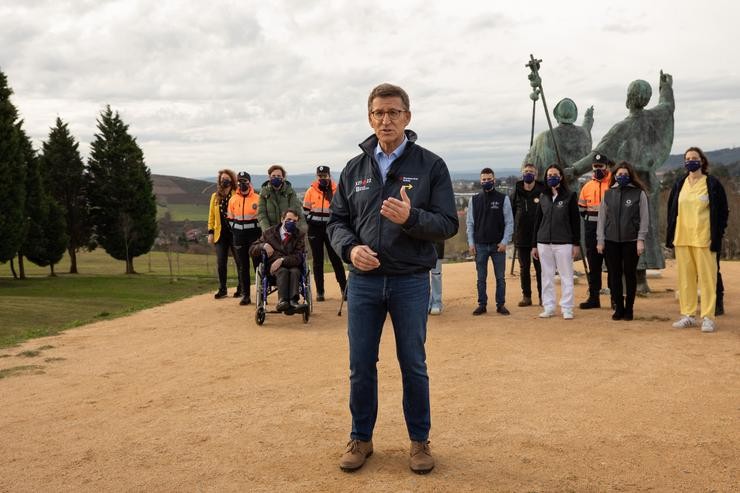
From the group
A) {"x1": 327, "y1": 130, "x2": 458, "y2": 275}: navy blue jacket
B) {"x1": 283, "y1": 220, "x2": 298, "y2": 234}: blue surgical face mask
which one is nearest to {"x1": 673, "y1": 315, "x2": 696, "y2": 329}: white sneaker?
{"x1": 283, "y1": 220, "x2": 298, "y2": 234}: blue surgical face mask

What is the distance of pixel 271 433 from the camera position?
533 cm

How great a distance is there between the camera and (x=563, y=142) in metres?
13.5

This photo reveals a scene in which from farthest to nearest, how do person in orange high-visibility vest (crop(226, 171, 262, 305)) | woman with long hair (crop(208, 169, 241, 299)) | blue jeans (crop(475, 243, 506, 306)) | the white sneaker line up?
woman with long hair (crop(208, 169, 241, 299)), person in orange high-visibility vest (crop(226, 171, 262, 305)), blue jeans (crop(475, 243, 506, 306)), the white sneaker

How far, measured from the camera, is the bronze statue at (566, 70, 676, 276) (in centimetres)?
1182

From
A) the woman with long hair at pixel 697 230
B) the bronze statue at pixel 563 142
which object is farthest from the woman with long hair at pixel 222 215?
the woman with long hair at pixel 697 230

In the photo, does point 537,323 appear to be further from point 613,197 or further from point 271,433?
point 271,433

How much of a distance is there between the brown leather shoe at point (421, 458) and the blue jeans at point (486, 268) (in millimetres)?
6165

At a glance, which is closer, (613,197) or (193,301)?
(613,197)

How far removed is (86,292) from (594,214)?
20470 mm

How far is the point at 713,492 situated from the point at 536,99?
11304 millimetres

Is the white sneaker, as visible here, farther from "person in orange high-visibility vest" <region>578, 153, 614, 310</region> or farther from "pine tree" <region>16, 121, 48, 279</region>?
"pine tree" <region>16, 121, 48, 279</region>

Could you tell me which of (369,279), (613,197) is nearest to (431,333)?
(613,197)

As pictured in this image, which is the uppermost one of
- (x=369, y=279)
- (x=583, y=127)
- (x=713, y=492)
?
(x=583, y=127)

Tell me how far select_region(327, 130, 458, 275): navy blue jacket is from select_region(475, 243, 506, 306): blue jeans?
619 cm
